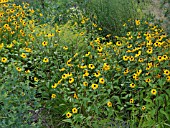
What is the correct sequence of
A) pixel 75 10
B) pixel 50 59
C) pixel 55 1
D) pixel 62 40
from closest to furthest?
pixel 50 59
pixel 62 40
pixel 75 10
pixel 55 1

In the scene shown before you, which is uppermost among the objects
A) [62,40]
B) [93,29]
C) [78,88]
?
[93,29]

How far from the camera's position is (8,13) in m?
4.55

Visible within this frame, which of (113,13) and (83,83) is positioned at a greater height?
(113,13)

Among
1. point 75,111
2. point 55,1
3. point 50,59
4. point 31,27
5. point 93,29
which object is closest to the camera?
point 75,111

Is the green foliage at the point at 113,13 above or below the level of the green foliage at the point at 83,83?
above

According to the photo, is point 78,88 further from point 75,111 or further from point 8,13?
point 8,13

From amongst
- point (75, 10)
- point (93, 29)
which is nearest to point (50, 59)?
point (93, 29)

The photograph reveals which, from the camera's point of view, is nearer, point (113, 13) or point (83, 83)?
point (83, 83)

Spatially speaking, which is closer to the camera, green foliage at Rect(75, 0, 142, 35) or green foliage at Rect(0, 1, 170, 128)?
green foliage at Rect(0, 1, 170, 128)

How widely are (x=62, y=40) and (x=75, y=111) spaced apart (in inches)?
51.5

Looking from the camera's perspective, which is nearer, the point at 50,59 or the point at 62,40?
the point at 50,59

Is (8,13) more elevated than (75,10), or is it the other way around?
(75,10)

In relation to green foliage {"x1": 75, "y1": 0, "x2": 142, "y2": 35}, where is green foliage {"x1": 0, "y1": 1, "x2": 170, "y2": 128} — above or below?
below

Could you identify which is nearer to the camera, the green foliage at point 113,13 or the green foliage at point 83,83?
the green foliage at point 83,83
